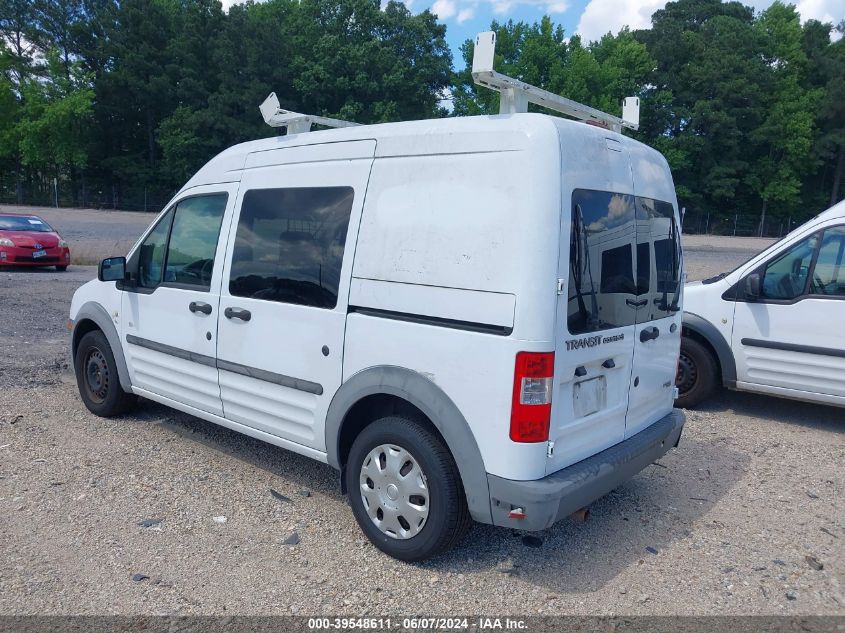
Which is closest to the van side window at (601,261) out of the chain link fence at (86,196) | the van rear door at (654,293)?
the van rear door at (654,293)

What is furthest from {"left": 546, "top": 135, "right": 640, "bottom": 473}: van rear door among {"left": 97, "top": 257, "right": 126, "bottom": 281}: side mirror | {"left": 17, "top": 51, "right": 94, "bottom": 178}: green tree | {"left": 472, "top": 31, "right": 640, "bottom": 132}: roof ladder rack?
{"left": 17, "top": 51, "right": 94, "bottom": 178}: green tree

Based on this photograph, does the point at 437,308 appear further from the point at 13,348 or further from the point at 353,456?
the point at 13,348

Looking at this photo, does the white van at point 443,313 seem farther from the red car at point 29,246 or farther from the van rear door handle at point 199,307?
the red car at point 29,246

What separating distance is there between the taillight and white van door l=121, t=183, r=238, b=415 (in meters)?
2.35

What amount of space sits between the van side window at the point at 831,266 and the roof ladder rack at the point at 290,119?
435 cm

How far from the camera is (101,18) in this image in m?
52.3

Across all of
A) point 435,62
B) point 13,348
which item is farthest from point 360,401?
point 435,62

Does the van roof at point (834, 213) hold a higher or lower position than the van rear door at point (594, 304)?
higher

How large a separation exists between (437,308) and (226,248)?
1.85 m

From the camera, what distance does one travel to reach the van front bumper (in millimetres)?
3086

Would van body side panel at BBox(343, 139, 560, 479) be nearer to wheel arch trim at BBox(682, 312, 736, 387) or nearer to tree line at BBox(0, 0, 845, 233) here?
wheel arch trim at BBox(682, 312, 736, 387)

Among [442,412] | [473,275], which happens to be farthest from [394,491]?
[473,275]

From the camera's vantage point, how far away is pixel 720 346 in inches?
251

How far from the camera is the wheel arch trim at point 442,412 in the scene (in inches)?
126
